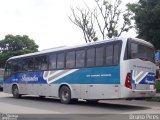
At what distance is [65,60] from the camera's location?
17.7 meters

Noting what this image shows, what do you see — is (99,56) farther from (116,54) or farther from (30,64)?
(30,64)

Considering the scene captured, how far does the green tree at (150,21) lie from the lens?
29.4m

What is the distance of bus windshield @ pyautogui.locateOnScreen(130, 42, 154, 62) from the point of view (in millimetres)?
14507

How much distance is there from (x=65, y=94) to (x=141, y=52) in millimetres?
5056

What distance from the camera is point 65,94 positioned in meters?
17.7

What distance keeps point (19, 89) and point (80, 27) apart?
22.3m

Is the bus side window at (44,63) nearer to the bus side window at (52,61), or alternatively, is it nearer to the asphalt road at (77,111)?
the bus side window at (52,61)

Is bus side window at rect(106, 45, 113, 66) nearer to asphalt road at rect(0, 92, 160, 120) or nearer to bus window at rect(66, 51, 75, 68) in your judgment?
asphalt road at rect(0, 92, 160, 120)

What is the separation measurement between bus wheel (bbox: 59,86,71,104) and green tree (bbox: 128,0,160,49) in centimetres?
1477

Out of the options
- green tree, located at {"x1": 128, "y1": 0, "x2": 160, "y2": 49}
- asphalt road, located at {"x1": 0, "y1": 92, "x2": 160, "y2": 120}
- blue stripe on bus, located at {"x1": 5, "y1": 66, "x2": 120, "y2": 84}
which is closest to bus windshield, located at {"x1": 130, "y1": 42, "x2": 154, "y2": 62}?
blue stripe on bus, located at {"x1": 5, "y1": 66, "x2": 120, "y2": 84}

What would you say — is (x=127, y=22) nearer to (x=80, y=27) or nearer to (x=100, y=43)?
(x=80, y=27)

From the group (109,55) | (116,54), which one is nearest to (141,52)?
(116,54)

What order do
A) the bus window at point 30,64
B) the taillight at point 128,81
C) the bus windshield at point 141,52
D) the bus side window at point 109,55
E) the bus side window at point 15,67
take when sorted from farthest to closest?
the bus side window at point 15,67 → the bus window at point 30,64 → the bus side window at point 109,55 → the bus windshield at point 141,52 → the taillight at point 128,81

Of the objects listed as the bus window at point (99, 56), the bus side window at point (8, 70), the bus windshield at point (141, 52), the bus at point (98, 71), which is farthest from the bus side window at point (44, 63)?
the bus windshield at point (141, 52)
